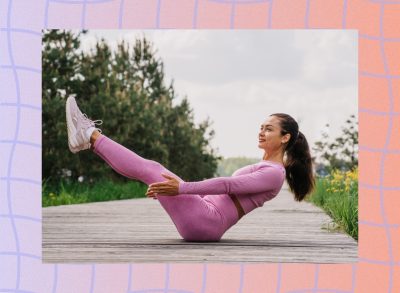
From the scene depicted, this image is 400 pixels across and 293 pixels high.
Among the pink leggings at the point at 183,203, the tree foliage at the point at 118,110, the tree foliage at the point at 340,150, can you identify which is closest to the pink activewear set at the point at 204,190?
the pink leggings at the point at 183,203

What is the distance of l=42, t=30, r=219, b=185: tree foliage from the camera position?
843 cm

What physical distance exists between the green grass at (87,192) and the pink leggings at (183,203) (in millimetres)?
3921

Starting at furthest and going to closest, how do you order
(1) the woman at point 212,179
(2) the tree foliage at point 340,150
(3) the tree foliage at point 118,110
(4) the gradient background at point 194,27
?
(2) the tree foliage at point 340,150, (3) the tree foliage at point 118,110, (1) the woman at point 212,179, (4) the gradient background at point 194,27

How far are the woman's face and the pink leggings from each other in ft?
1.10

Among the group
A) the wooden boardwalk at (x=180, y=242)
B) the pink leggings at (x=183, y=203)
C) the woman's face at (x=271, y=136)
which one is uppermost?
the woman's face at (x=271, y=136)

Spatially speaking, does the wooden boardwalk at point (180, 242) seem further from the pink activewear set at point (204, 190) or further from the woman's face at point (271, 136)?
the woman's face at point (271, 136)

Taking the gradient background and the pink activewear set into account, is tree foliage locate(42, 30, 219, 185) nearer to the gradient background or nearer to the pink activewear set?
the pink activewear set

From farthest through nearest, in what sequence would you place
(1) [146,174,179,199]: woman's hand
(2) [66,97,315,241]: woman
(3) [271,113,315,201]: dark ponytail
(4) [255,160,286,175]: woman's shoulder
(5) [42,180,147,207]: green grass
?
(5) [42,180,147,207]: green grass, (3) [271,113,315,201]: dark ponytail, (4) [255,160,286,175]: woman's shoulder, (2) [66,97,315,241]: woman, (1) [146,174,179,199]: woman's hand

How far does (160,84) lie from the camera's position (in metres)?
8.89

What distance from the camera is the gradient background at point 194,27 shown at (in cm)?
366

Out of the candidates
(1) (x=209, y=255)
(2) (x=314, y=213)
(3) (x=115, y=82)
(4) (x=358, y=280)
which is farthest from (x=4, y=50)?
(3) (x=115, y=82)

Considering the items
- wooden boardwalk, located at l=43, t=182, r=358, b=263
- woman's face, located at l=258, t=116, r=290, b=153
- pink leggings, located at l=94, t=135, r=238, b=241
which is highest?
woman's face, located at l=258, t=116, r=290, b=153

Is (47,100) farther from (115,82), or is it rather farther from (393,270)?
(393,270)

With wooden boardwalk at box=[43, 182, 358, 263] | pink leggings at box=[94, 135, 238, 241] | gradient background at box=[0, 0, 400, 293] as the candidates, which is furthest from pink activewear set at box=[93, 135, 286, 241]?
gradient background at box=[0, 0, 400, 293]
